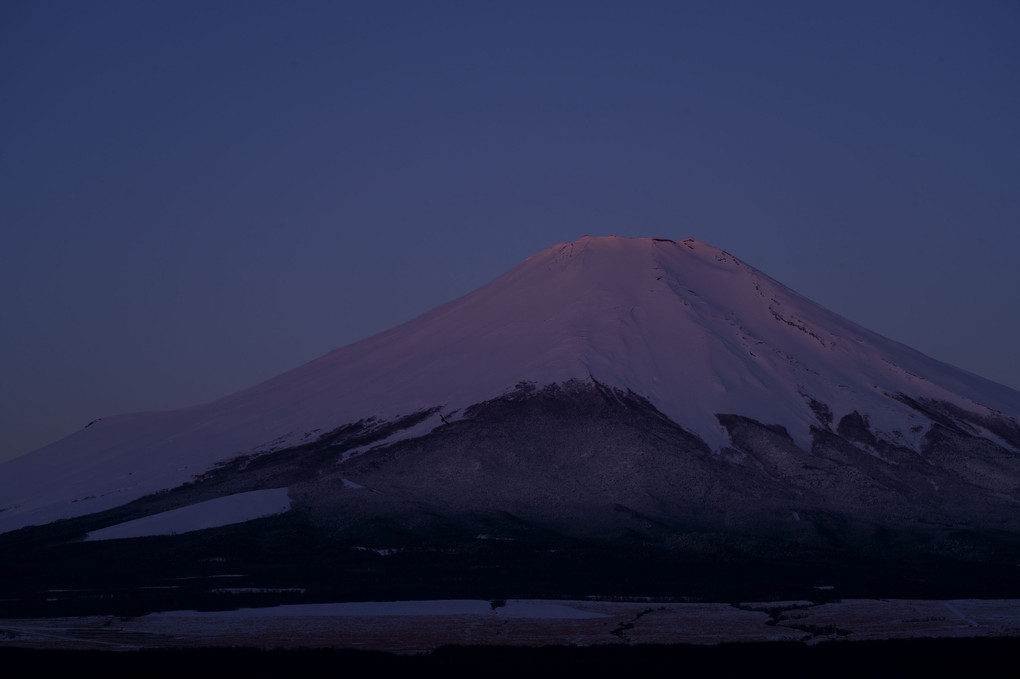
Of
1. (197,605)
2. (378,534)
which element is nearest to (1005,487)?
(378,534)

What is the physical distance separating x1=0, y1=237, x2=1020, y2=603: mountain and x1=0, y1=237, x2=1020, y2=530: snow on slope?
394 millimetres

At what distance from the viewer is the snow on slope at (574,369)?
139 m

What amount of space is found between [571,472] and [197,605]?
188 ft

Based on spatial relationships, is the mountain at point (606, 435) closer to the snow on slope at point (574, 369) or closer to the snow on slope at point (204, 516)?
the snow on slope at point (574, 369)

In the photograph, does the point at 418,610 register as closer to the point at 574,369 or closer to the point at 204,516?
the point at 204,516

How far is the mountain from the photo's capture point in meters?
113

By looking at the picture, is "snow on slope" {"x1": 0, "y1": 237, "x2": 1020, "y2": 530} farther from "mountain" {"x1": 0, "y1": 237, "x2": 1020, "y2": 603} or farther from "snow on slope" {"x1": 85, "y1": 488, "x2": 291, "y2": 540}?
"snow on slope" {"x1": 85, "y1": 488, "x2": 291, "y2": 540}

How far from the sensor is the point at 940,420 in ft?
467

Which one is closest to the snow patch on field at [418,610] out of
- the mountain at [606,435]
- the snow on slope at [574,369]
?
the mountain at [606,435]

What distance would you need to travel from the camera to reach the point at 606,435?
129 metres

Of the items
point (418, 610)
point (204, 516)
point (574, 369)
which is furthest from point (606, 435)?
point (418, 610)

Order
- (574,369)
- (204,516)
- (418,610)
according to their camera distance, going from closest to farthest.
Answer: (418,610) < (204,516) < (574,369)

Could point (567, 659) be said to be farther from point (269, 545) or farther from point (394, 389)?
point (394, 389)

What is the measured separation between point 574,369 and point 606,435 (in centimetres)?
1348
